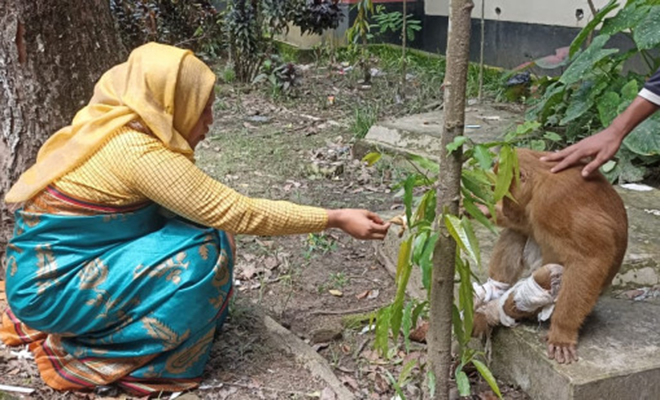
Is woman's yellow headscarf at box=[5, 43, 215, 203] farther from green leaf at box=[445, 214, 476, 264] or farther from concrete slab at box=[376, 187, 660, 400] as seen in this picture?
concrete slab at box=[376, 187, 660, 400]

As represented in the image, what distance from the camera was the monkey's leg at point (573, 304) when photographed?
2.69m

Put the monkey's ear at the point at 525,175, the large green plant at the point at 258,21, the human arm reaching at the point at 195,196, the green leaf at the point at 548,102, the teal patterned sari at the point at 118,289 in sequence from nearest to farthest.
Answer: the human arm reaching at the point at 195,196, the teal patterned sari at the point at 118,289, the monkey's ear at the point at 525,175, the green leaf at the point at 548,102, the large green plant at the point at 258,21

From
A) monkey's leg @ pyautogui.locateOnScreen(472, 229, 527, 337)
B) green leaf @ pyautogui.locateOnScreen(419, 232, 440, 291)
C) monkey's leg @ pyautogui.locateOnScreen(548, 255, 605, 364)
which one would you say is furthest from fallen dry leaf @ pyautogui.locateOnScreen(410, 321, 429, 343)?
green leaf @ pyautogui.locateOnScreen(419, 232, 440, 291)

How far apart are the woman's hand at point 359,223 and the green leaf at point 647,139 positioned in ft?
7.85

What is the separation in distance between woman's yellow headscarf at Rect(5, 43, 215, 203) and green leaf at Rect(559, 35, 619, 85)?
2.80m

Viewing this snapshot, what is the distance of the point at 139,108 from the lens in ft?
8.54

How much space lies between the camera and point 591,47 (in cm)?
483

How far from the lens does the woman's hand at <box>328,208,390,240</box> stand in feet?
8.96

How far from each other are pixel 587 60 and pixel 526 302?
8.07 ft

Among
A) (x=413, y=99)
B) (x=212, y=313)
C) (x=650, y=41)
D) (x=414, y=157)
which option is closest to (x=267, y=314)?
(x=212, y=313)

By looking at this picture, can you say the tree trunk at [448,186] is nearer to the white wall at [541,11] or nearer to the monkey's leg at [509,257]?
the monkey's leg at [509,257]

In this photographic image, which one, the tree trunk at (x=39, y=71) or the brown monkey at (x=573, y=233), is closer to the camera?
the brown monkey at (x=573, y=233)

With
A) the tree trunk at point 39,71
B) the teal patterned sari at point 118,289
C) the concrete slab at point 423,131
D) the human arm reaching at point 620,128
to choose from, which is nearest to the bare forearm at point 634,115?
the human arm reaching at point 620,128

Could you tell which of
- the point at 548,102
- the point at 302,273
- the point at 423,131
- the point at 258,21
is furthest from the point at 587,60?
the point at 258,21
